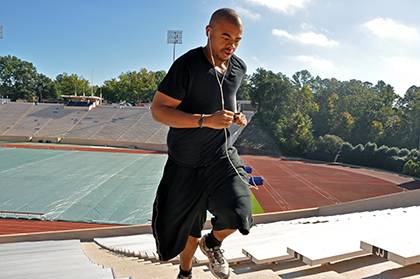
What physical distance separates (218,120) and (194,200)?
53 centimetres

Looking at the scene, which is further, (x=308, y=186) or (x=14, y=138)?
(x=14, y=138)

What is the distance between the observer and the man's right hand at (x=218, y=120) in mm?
1906

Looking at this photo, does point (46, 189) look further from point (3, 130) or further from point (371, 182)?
point (3, 130)

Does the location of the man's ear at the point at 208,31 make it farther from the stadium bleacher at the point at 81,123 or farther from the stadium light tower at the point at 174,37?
the stadium light tower at the point at 174,37

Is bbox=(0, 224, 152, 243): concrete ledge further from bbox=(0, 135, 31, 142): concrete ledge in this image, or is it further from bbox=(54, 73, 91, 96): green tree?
bbox=(54, 73, 91, 96): green tree

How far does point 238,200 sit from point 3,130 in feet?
131

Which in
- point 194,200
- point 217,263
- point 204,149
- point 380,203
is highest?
point 204,149

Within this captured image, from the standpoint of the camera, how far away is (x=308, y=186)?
64.9 ft

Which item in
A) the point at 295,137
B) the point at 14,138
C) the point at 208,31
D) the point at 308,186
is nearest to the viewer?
the point at 208,31

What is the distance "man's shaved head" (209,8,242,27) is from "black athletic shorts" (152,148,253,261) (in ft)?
2.39

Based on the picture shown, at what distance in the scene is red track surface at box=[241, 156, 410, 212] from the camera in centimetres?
1609

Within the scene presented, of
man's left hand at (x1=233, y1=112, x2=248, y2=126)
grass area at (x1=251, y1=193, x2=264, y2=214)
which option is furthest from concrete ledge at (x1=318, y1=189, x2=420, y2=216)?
man's left hand at (x1=233, y1=112, x2=248, y2=126)

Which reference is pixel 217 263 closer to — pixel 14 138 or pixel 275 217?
pixel 275 217

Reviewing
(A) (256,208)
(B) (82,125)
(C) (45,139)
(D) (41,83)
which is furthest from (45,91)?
(A) (256,208)
